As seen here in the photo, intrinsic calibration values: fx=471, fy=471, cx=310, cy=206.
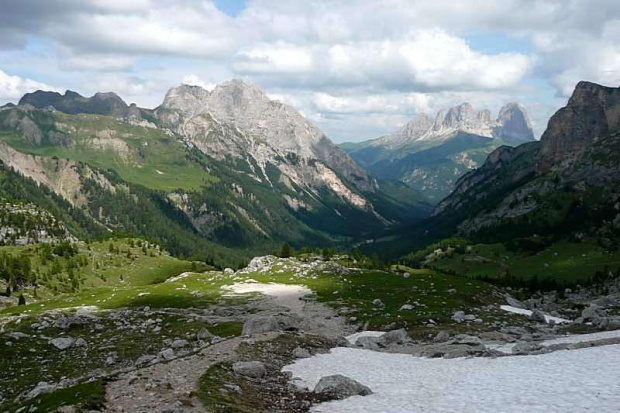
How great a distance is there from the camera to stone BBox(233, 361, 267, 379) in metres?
35.6

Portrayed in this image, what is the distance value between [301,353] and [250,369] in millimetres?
9665

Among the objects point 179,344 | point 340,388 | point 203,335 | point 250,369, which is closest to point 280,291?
point 203,335

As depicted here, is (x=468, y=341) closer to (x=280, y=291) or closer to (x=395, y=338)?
(x=395, y=338)

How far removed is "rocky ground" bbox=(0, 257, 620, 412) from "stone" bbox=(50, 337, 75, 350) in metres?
0.13

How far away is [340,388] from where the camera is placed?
3206cm

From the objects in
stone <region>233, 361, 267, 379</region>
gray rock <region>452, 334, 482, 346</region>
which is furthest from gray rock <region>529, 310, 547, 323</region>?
stone <region>233, 361, 267, 379</region>

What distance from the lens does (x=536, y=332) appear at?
59.3 meters

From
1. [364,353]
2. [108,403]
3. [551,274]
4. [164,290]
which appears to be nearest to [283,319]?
[364,353]

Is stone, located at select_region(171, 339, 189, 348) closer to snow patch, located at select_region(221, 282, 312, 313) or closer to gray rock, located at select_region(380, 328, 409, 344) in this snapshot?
gray rock, located at select_region(380, 328, 409, 344)

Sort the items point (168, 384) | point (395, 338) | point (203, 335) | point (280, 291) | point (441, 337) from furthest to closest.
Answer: point (280, 291)
point (203, 335)
point (395, 338)
point (441, 337)
point (168, 384)

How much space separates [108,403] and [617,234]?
697ft

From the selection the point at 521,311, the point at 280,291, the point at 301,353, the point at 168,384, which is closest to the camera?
the point at 168,384

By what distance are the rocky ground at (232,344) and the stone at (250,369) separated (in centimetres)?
8

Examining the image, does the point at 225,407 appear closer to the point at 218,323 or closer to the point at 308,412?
the point at 308,412
